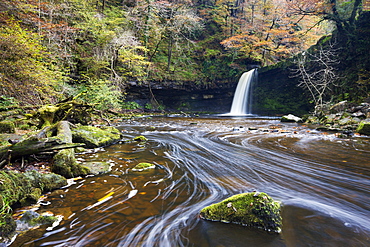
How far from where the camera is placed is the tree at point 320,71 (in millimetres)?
12025

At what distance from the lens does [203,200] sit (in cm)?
237

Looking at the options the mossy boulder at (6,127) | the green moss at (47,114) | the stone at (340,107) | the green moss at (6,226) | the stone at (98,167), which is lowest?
the stone at (98,167)

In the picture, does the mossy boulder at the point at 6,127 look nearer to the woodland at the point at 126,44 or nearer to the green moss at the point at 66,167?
the woodland at the point at 126,44

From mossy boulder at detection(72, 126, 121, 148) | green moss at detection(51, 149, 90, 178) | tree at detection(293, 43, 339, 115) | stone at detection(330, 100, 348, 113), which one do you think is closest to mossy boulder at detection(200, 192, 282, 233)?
green moss at detection(51, 149, 90, 178)

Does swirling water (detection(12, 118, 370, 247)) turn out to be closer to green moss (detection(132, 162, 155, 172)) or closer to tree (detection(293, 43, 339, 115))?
green moss (detection(132, 162, 155, 172))

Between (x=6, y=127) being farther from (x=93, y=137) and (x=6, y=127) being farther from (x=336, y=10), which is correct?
(x=336, y=10)

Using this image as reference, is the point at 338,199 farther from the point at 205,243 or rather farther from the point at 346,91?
the point at 346,91

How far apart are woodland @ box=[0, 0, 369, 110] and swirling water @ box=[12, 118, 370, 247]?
4.98m

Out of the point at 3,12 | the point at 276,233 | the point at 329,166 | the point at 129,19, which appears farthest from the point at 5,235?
the point at 129,19

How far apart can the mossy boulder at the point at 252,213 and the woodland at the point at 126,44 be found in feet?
22.3

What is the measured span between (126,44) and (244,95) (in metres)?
13.2

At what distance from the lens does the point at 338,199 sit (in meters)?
2.39

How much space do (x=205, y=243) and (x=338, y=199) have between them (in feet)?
6.63

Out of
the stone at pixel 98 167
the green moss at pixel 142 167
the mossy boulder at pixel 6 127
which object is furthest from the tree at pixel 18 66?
the green moss at pixel 142 167
